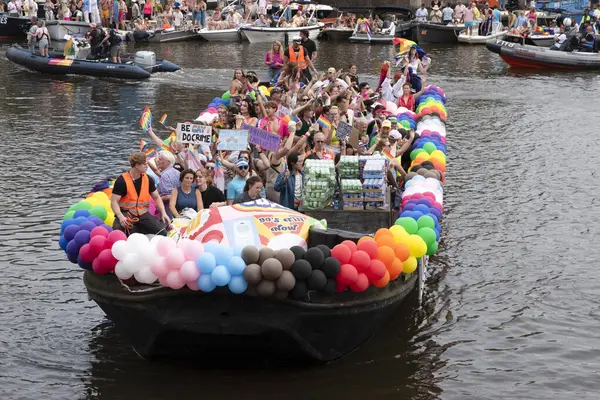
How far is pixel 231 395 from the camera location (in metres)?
10.7

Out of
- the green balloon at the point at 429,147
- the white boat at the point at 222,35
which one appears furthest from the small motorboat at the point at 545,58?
the green balloon at the point at 429,147

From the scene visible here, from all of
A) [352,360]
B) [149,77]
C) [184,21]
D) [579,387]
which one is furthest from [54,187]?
[184,21]

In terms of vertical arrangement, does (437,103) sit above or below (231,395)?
above

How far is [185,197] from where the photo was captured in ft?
41.9

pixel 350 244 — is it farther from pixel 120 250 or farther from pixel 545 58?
pixel 545 58

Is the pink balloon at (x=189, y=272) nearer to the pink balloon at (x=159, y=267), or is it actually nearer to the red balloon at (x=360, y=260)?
the pink balloon at (x=159, y=267)

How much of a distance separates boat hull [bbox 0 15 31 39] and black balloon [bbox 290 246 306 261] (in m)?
38.8

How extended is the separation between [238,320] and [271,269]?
2.61ft

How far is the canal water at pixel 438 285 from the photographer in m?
11.1

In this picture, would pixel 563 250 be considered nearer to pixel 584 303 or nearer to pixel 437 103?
pixel 584 303

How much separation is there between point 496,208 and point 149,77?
59.1 feet

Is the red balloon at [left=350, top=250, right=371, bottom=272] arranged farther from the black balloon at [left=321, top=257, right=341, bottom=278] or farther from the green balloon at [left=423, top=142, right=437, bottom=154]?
the green balloon at [left=423, top=142, right=437, bottom=154]

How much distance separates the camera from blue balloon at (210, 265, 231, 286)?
32.3 feet

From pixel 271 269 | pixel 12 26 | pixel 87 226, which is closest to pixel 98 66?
pixel 12 26
